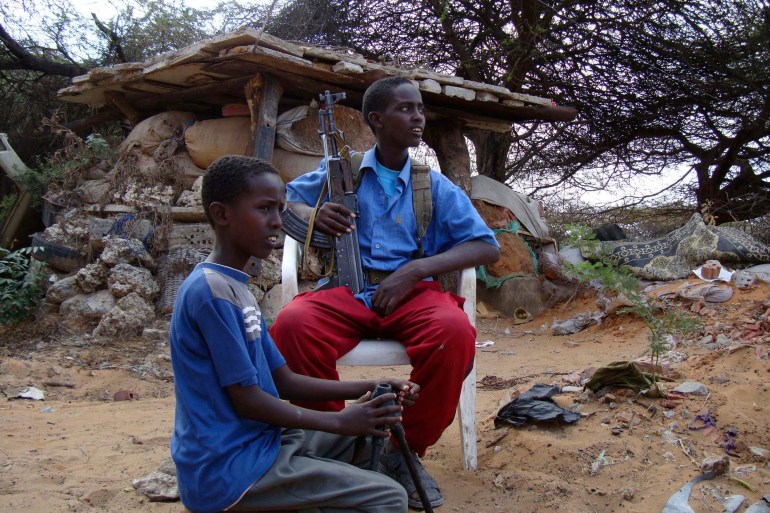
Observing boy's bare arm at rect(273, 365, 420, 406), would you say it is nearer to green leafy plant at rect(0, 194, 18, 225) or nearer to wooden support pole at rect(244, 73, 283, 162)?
wooden support pole at rect(244, 73, 283, 162)

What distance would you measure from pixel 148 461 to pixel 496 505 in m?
1.55

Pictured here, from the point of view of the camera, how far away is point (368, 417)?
1.81m

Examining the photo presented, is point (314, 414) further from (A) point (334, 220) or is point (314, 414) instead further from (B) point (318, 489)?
(A) point (334, 220)

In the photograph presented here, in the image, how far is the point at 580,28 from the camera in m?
8.59

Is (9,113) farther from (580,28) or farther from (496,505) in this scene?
(496,505)

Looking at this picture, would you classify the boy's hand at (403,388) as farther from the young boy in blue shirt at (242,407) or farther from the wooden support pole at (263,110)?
the wooden support pole at (263,110)

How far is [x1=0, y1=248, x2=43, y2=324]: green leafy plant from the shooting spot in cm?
614

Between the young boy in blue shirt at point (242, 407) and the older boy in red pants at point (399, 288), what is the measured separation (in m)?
0.52

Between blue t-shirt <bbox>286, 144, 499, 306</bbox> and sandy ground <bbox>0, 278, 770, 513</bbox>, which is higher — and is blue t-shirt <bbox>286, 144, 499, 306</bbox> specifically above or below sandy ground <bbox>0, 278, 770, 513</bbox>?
above

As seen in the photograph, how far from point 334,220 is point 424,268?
1.46 feet

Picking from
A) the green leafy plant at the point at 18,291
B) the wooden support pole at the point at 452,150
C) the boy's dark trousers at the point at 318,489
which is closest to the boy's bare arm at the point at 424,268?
the boy's dark trousers at the point at 318,489

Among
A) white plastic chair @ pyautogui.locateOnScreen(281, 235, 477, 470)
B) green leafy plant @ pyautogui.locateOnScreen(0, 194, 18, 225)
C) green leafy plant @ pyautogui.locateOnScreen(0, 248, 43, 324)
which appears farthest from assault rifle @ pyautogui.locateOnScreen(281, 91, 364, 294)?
green leafy plant @ pyautogui.locateOnScreen(0, 194, 18, 225)

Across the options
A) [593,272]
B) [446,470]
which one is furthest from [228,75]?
[446,470]

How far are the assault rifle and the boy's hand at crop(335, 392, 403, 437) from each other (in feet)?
3.12
